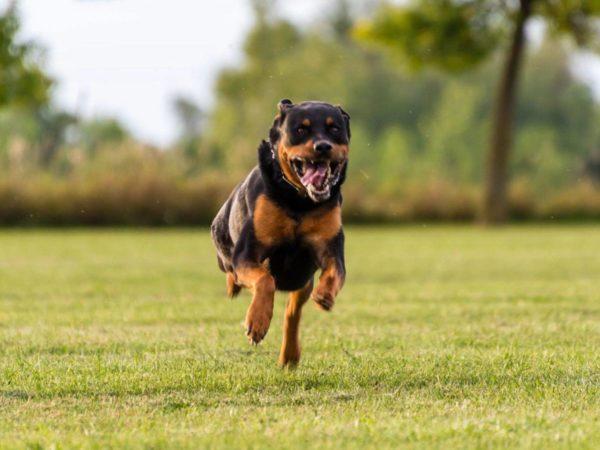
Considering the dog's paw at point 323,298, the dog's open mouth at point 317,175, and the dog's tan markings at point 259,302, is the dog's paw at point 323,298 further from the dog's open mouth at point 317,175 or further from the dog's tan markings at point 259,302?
the dog's open mouth at point 317,175

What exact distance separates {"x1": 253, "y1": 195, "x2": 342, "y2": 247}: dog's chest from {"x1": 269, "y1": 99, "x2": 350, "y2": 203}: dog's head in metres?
0.16

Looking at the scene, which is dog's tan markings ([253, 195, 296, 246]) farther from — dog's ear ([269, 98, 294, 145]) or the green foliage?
the green foliage

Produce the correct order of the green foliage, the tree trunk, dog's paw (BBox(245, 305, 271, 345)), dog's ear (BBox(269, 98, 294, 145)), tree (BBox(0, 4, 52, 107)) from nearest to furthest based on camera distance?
dog's paw (BBox(245, 305, 271, 345)), dog's ear (BBox(269, 98, 294, 145)), tree (BBox(0, 4, 52, 107)), the tree trunk, the green foliage

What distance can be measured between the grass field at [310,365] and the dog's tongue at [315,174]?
106cm

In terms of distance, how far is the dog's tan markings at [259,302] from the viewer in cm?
521

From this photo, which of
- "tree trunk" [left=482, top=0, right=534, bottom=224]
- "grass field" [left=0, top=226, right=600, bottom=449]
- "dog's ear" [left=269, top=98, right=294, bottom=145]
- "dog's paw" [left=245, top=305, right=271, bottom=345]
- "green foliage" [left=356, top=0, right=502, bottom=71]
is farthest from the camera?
"green foliage" [left=356, top=0, right=502, bottom=71]

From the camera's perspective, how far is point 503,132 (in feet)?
91.9

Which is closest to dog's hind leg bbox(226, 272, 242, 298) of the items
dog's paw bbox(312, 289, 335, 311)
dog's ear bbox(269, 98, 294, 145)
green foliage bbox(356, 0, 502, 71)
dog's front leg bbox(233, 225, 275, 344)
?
dog's front leg bbox(233, 225, 275, 344)

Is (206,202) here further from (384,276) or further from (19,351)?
(19,351)

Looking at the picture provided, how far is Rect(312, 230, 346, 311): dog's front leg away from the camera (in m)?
5.25

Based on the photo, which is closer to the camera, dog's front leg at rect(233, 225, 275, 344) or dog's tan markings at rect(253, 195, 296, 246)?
dog's front leg at rect(233, 225, 275, 344)

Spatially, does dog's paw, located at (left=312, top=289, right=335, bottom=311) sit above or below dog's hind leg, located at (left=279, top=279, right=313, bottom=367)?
above

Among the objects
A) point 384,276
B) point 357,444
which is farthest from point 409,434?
point 384,276

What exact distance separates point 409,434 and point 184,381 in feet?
5.60
